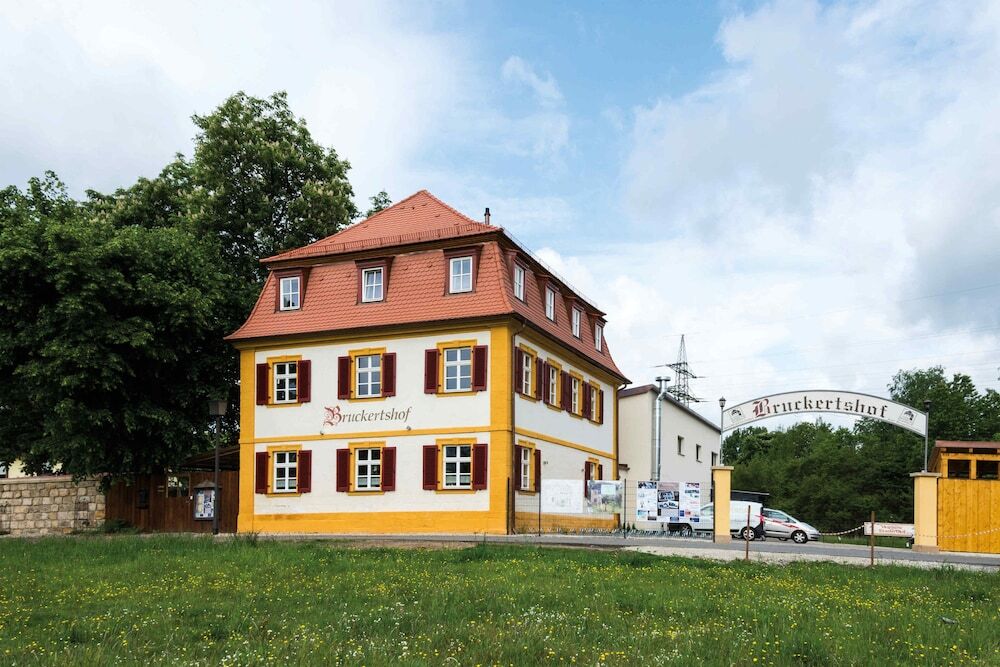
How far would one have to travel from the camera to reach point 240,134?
140 ft

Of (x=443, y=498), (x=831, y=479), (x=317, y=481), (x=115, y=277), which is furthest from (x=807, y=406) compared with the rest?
(x=831, y=479)

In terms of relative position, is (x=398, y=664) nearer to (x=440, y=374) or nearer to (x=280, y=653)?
(x=280, y=653)

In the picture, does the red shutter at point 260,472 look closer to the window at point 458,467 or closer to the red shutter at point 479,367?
the window at point 458,467

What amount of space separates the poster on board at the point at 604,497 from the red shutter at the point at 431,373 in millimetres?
5684

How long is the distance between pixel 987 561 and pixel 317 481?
19.6m

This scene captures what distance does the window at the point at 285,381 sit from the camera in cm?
3506

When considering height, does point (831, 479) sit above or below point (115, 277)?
below

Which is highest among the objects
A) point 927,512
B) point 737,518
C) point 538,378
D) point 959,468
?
point 538,378

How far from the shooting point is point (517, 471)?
105 ft

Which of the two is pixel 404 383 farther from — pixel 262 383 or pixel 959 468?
pixel 959 468

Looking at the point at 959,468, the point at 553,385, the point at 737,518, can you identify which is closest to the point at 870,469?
the point at 737,518

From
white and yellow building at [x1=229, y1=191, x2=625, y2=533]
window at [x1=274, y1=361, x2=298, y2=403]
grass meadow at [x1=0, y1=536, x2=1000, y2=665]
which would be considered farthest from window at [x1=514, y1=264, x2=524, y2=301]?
grass meadow at [x1=0, y1=536, x2=1000, y2=665]

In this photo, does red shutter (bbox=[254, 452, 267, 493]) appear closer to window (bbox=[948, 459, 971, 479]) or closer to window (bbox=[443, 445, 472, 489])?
window (bbox=[443, 445, 472, 489])

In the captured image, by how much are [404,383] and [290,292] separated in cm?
598
